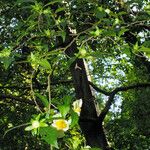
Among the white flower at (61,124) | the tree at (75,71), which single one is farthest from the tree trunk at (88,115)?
the white flower at (61,124)

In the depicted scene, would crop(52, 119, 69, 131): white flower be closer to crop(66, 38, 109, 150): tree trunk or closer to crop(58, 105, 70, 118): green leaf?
crop(58, 105, 70, 118): green leaf

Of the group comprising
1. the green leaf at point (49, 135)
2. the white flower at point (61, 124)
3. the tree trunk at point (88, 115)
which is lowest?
the green leaf at point (49, 135)

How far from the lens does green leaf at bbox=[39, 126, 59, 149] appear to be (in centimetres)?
148

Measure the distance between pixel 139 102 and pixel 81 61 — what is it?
3477mm

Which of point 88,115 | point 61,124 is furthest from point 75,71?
point 61,124

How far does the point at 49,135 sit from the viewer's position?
151 cm

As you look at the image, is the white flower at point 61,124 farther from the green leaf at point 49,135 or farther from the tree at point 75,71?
the tree at point 75,71

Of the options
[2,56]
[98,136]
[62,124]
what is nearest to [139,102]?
[98,136]

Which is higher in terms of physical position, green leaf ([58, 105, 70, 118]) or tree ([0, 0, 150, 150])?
tree ([0, 0, 150, 150])

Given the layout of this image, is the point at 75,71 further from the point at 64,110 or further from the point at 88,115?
the point at 64,110

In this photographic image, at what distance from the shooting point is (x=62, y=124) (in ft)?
5.63

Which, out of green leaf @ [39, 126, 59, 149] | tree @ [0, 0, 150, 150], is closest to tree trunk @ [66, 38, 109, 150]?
tree @ [0, 0, 150, 150]

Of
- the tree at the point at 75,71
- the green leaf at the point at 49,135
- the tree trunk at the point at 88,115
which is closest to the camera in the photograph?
the green leaf at the point at 49,135

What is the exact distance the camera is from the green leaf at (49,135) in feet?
4.86
